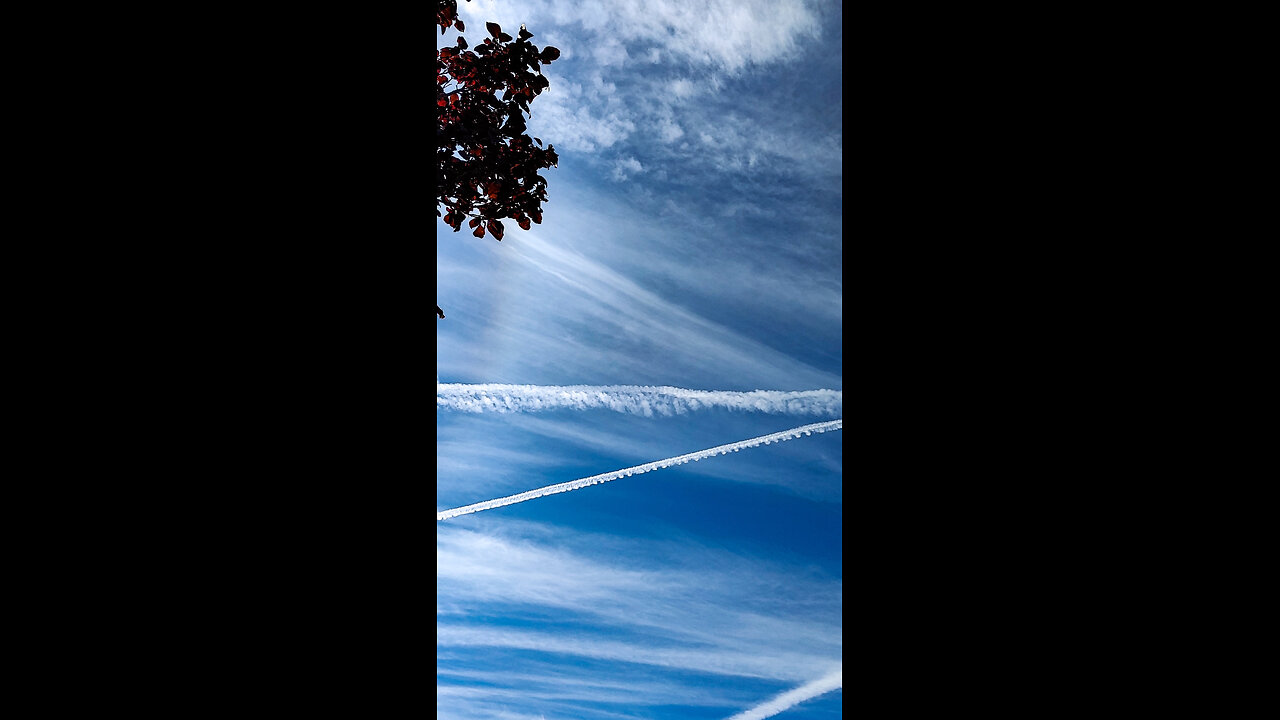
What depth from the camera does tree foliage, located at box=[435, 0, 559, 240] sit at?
19.4 ft

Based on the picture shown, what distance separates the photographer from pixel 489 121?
597 cm

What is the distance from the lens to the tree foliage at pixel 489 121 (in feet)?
19.4
